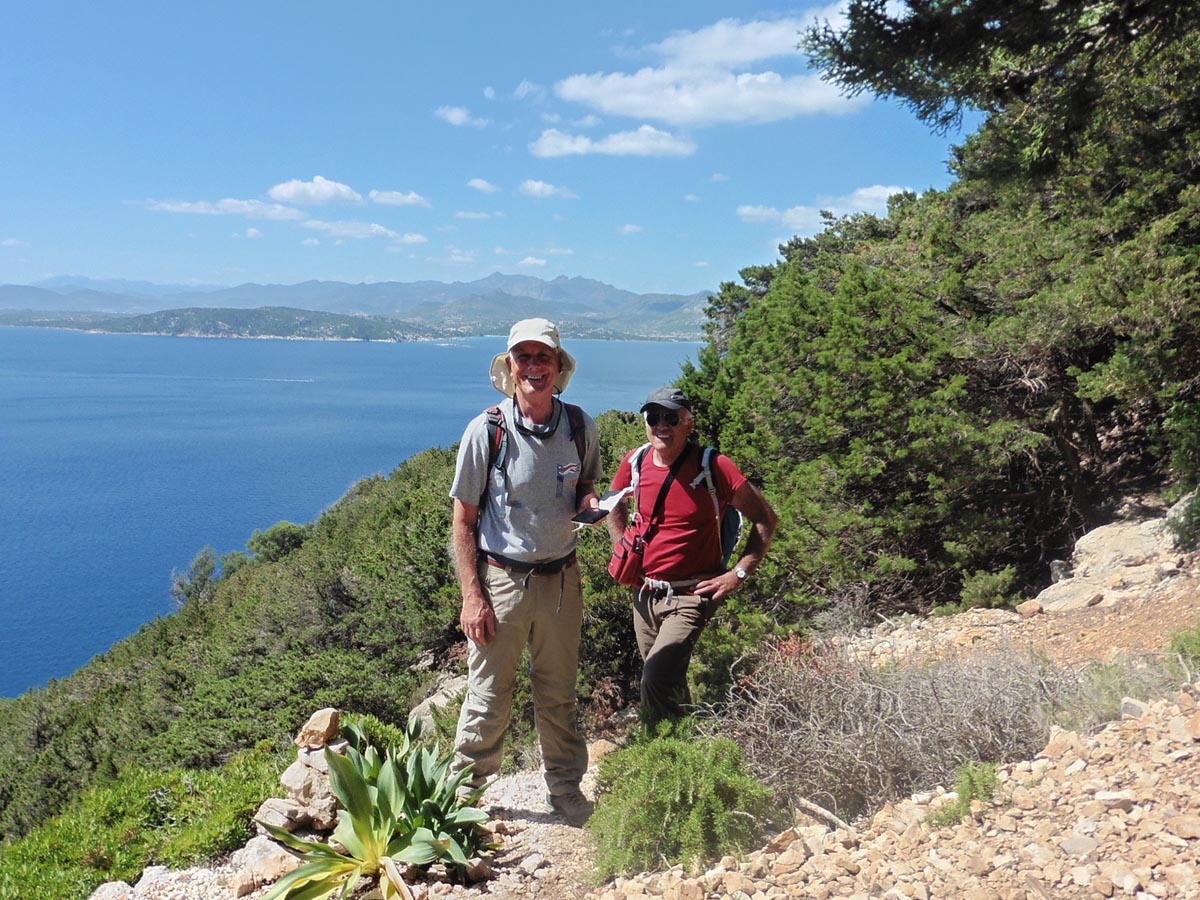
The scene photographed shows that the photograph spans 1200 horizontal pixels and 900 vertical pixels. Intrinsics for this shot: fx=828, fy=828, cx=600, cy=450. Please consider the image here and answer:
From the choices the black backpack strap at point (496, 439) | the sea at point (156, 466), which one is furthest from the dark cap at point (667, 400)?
the sea at point (156, 466)

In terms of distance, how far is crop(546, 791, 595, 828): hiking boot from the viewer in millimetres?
3788

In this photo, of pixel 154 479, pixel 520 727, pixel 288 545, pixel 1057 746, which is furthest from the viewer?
pixel 154 479

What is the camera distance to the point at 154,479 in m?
73.9

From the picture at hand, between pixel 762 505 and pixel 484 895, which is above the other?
pixel 762 505

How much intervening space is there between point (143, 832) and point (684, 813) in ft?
9.40

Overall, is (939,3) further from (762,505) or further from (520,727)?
(520,727)

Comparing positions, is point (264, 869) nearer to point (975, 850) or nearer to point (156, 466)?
point (975, 850)

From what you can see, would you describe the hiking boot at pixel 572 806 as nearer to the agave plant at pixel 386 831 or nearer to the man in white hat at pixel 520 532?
the man in white hat at pixel 520 532

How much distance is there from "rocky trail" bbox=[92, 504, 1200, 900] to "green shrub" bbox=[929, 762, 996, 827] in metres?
0.04

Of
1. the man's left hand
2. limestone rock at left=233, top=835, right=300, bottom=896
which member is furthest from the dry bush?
limestone rock at left=233, top=835, right=300, bottom=896

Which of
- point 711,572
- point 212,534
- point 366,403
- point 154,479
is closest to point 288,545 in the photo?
point 212,534

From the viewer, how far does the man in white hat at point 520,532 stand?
3465 mm

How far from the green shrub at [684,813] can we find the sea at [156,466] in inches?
712

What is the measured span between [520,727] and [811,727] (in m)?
3.57
